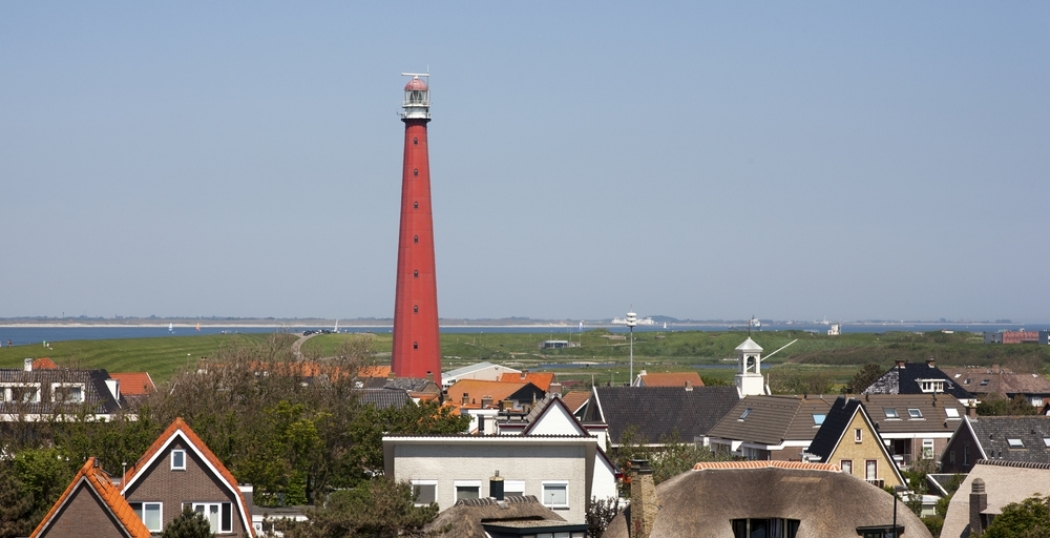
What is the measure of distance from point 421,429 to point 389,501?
1877 cm

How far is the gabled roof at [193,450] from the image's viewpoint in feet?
104

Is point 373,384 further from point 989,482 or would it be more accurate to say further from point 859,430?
point 989,482

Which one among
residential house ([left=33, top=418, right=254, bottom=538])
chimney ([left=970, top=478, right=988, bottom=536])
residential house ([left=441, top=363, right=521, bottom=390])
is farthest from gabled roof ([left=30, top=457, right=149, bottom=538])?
residential house ([left=441, top=363, right=521, bottom=390])

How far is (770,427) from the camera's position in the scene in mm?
64750

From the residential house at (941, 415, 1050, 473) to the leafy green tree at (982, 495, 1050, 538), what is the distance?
24.7 metres

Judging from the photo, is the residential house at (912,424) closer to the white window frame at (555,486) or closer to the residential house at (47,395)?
the residential house at (47,395)

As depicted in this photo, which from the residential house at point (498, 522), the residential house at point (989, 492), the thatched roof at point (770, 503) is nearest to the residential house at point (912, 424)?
the residential house at point (989, 492)

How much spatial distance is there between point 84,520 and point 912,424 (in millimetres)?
49089

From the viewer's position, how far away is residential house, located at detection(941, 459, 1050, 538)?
34.6 meters

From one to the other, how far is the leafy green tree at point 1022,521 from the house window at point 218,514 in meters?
16.1

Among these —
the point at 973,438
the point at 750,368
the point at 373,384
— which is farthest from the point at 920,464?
the point at 373,384

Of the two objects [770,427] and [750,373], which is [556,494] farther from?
[750,373]

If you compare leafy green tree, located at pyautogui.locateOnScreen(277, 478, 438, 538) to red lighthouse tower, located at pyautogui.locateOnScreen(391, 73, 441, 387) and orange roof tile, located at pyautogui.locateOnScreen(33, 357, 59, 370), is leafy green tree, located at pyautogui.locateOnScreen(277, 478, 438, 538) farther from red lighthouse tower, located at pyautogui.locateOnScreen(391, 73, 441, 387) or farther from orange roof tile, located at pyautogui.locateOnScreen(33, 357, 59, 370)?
red lighthouse tower, located at pyautogui.locateOnScreen(391, 73, 441, 387)

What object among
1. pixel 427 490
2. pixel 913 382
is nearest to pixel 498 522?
pixel 427 490
